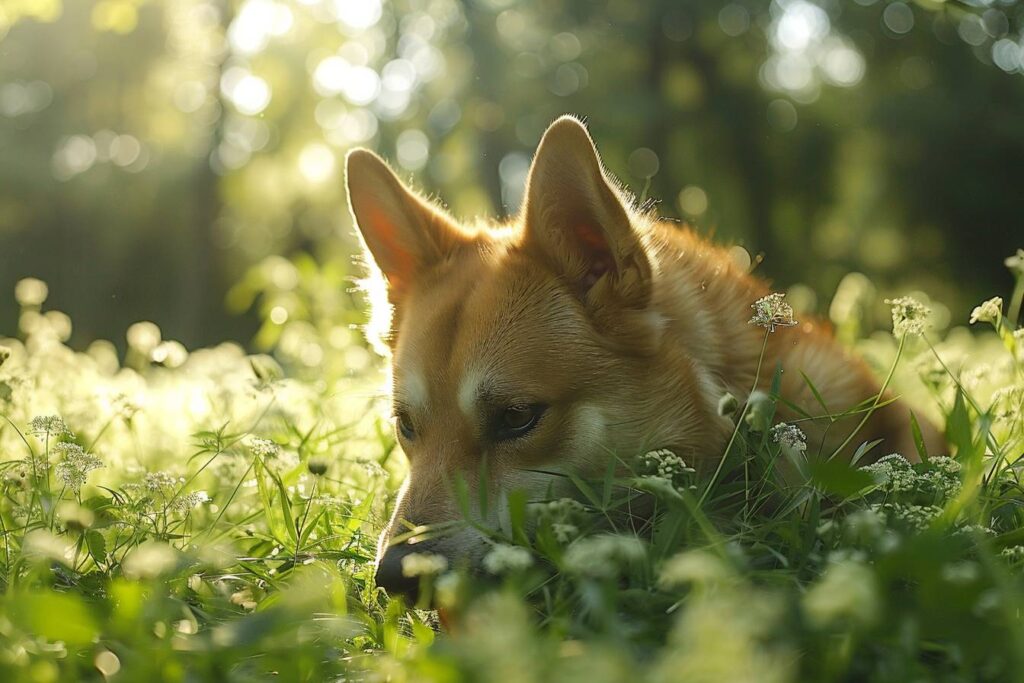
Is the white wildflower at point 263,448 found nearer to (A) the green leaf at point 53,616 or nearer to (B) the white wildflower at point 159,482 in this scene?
(B) the white wildflower at point 159,482

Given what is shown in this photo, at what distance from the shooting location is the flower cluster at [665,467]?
88.4 inches

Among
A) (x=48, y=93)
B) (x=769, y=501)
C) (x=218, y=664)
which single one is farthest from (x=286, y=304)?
(x=48, y=93)

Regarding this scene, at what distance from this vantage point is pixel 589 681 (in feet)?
3.89

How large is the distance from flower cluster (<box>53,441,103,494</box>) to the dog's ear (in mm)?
1320

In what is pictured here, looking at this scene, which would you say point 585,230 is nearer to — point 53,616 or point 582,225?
point 582,225

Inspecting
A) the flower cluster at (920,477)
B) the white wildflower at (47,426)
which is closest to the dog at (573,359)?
the flower cluster at (920,477)

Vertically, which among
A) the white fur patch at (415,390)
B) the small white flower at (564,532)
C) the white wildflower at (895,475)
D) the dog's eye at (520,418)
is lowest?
the white fur patch at (415,390)

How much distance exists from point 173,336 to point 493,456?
69.8 feet

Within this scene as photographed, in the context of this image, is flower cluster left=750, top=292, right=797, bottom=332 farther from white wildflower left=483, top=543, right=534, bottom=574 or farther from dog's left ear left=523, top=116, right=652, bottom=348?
white wildflower left=483, top=543, right=534, bottom=574

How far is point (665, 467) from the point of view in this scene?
231 centimetres

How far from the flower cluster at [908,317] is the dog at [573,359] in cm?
21

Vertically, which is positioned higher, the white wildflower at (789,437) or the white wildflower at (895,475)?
the white wildflower at (789,437)

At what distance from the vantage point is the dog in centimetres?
269

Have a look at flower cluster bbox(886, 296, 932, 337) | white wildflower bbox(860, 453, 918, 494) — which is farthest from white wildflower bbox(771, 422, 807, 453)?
flower cluster bbox(886, 296, 932, 337)
